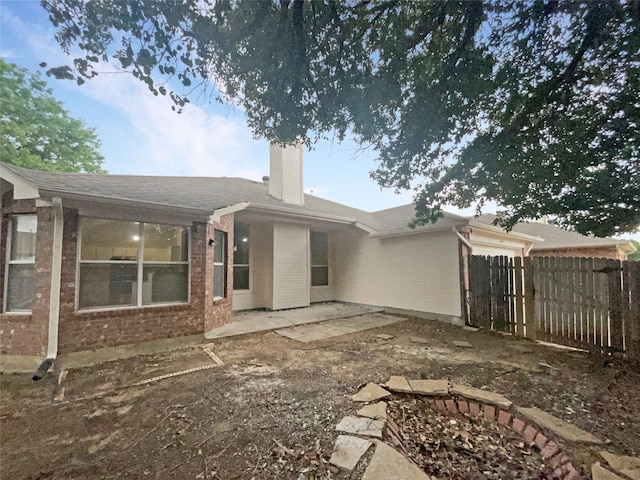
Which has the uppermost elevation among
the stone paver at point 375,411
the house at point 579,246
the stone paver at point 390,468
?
the house at point 579,246

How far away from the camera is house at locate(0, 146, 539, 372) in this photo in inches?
185

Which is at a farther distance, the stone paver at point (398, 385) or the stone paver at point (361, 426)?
the stone paver at point (398, 385)

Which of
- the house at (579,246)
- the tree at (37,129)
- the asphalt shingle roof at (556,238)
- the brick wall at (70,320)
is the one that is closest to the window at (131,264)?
the brick wall at (70,320)

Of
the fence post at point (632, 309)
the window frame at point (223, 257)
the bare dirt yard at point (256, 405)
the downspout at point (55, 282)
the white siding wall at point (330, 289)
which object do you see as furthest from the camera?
the white siding wall at point (330, 289)

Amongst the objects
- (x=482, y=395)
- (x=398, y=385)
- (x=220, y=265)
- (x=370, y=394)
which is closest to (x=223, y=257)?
(x=220, y=265)

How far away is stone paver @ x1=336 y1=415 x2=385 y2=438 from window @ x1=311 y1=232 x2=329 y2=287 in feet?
26.8

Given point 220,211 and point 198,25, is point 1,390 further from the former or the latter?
point 198,25

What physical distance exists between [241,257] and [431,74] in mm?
7462

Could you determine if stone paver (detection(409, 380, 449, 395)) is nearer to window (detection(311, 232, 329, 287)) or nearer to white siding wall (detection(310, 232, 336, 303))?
white siding wall (detection(310, 232, 336, 303))

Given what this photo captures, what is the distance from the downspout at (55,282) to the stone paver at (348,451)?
4.98m

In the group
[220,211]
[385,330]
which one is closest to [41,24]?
[220,211]

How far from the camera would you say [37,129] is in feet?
51.0

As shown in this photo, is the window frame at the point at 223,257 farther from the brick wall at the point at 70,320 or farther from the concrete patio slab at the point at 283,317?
the brick wall at the point at 70,320

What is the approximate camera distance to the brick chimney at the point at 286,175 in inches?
383
